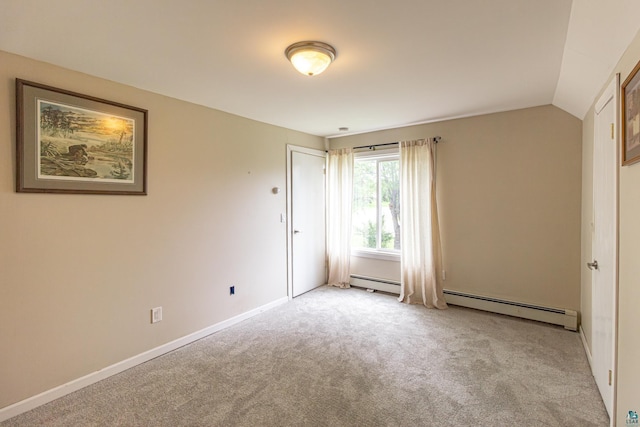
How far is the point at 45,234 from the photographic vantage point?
2160mm

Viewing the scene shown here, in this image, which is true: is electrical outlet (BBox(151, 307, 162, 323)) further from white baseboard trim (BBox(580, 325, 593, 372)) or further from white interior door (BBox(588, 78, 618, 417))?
white baseboard trim (BBox(580, 325, 593, 372))

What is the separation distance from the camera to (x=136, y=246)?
2646 millimetres

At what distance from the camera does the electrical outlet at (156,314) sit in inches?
108

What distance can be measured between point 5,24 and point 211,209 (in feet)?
6.43

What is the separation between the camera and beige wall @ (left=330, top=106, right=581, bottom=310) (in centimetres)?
318

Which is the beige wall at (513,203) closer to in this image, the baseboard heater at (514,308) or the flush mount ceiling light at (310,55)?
the baseboard heater at (514,308)

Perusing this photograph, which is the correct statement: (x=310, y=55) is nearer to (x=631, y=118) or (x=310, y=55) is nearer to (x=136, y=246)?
(x=631, y=118)

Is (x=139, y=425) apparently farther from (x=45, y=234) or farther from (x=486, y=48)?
(x=486, y=48)

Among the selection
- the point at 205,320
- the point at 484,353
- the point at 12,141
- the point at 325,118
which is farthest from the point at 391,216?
the point at 12,141

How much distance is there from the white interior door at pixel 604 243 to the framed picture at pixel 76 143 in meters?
3.43

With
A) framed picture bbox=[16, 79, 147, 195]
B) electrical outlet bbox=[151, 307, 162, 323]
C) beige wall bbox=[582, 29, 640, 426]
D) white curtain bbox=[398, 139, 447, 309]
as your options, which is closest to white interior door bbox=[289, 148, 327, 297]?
white curtain bbox=[398, 139, 447, 309]

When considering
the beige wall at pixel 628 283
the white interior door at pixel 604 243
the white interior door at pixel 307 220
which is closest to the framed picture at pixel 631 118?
the beige wall at pixel 628 283

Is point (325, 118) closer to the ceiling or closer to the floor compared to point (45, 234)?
closer to the ceiling

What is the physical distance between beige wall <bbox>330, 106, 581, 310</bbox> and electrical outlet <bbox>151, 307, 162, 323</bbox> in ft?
11.0
